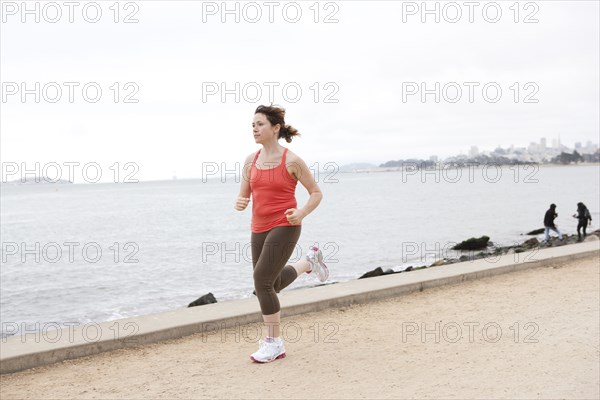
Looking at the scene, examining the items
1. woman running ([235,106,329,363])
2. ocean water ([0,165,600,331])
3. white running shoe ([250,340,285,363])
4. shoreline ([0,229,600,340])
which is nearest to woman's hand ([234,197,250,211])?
woman running ([235,106,329,363])

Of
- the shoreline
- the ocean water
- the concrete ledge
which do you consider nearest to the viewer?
the concrete ledge

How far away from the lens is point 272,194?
467cm

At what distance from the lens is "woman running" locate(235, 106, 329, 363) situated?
4645 millimetres

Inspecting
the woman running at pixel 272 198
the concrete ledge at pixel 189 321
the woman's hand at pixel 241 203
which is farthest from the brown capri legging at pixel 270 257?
the concrete ledge at pixel 189 321

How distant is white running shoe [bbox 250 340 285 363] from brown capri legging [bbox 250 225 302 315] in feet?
1.01

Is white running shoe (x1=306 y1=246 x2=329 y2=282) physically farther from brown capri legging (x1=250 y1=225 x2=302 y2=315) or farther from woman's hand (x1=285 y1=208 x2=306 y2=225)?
woman's hand (x1=285 y1=208 x2=306 y2=225)

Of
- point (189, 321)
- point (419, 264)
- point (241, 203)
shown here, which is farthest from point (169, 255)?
point (241, 203)

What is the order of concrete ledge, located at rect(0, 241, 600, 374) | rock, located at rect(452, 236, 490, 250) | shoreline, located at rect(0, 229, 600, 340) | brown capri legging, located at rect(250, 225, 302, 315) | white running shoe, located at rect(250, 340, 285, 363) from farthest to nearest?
rock, located at rect(452, 236, 490, 250) → shoreline, located at rect(0, 229, 600, 340) → concrete ledge, located at rect(0, 241, 600, 374) → white running shoe, located at rect(250, 340, 285, 363) → brown capri legging, located at rect(250, 225, 302, 315)

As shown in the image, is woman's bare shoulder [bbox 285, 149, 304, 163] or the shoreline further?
the shoreline

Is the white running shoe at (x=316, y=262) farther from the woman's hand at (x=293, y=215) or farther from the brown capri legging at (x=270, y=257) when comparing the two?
the woman's hand at (x=293, y=215)

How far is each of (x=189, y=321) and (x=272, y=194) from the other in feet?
6.50

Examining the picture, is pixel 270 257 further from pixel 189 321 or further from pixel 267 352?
pixel 189 321

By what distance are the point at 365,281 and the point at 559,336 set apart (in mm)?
2839

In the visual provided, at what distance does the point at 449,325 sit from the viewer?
6.15 meters
